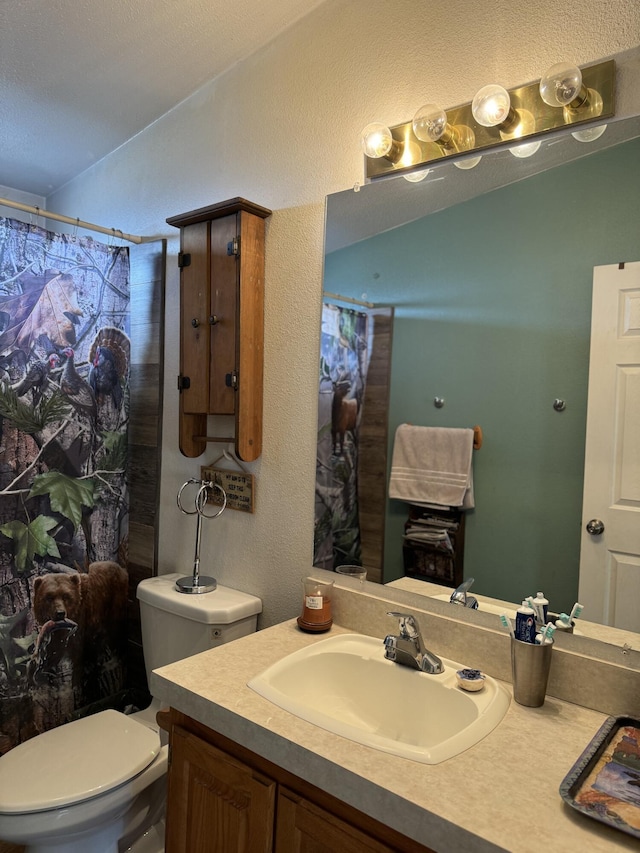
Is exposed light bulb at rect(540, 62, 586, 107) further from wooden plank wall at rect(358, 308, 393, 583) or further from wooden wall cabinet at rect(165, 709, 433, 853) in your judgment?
wooden wall cabinet at rect(165, 709, 433, 853)

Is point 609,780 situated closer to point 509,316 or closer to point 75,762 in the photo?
point 509,316

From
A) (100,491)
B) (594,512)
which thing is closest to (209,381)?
(100,491)

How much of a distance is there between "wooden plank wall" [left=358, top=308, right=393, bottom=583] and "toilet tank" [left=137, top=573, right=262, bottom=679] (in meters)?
0.45

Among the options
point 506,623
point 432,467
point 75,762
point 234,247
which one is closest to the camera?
point 506,623

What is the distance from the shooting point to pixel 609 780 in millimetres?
858

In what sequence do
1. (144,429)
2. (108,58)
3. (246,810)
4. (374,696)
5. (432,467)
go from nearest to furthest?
1. (246,810)
2. (374,696)
3. (432,467)
4. (108,58)
5. (144,429)

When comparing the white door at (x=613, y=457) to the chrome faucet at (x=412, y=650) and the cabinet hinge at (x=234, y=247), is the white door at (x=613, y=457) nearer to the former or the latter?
the chrome faucet at (x=412, y=650)

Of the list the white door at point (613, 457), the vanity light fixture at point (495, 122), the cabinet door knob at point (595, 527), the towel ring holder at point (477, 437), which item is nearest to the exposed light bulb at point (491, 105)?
the vanity light fixture at point (495, 122)

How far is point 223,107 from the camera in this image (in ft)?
6.23

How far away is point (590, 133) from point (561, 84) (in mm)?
111

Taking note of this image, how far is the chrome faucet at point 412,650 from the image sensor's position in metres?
1.24

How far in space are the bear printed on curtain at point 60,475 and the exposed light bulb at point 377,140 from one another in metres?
1.11

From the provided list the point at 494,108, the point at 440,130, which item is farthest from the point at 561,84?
the point at 440,130

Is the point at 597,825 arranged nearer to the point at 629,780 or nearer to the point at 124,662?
the point at 629,780
